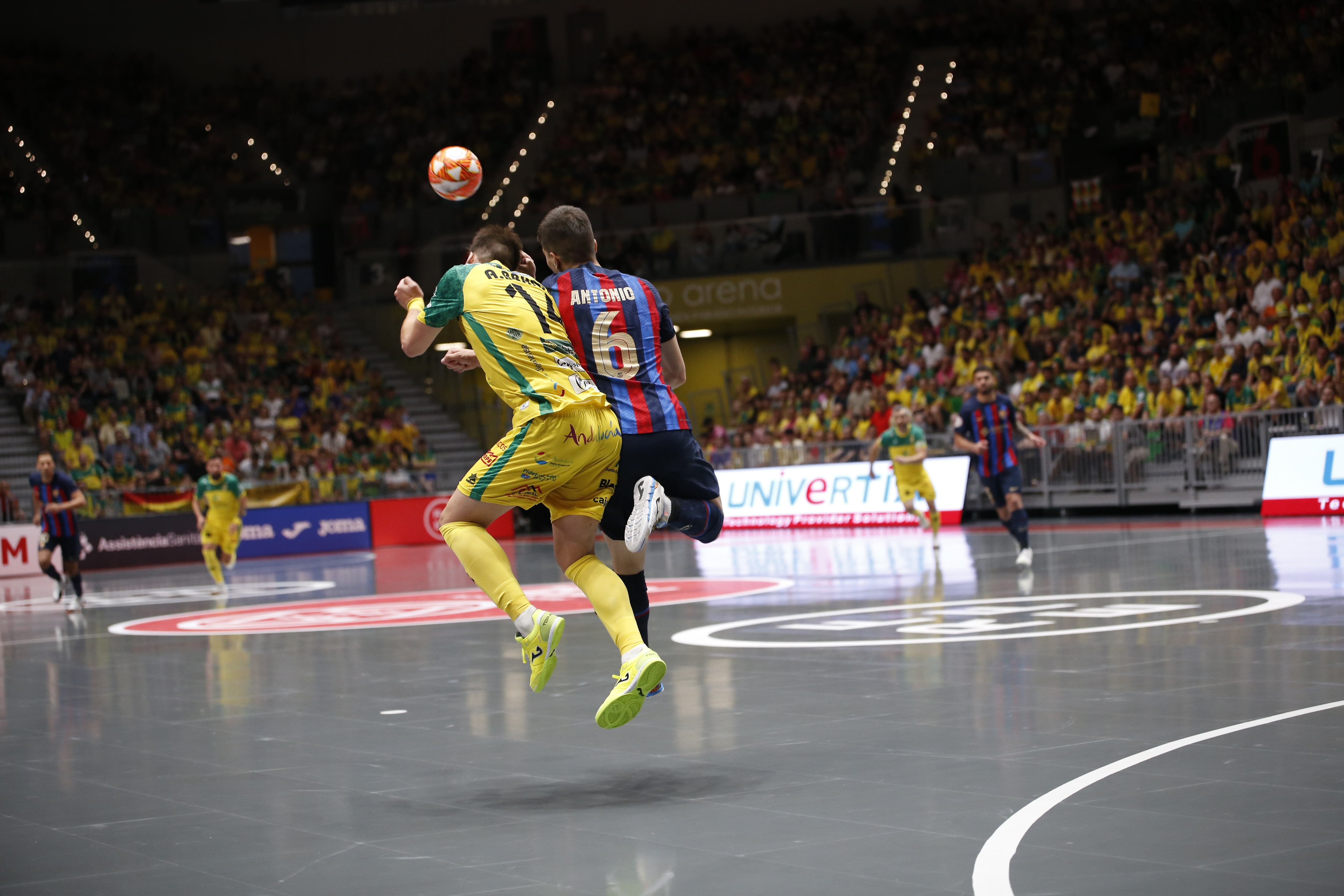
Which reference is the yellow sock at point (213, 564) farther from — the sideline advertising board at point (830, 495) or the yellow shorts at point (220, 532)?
the sideline advertising board at point (830, 495)

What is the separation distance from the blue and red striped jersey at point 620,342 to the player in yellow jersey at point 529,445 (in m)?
0.08

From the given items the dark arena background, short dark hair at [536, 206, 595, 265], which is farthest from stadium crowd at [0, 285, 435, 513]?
short dark hair at [536, 206, 595, 265]

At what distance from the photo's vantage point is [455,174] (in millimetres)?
6801

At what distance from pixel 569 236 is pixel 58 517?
540 inches

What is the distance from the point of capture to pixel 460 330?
29.8 m

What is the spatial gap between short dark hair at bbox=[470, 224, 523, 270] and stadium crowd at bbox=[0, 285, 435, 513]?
2274 centimetres

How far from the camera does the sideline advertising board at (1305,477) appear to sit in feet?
66.4

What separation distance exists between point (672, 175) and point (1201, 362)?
51.2ft

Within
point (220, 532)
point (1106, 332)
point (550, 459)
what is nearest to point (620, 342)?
point (550, 459)

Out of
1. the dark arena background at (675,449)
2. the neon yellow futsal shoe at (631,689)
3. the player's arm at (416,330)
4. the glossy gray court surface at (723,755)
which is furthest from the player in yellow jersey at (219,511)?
the neon yellow futsal shoe at (631,689)

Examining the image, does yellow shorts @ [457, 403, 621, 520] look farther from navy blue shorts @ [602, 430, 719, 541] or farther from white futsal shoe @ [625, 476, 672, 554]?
white futsal shoe @ [625, 476, 672, 554]

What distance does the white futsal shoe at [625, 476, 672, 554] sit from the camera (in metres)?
5.94

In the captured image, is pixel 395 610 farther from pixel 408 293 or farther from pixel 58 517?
pixel 408 293

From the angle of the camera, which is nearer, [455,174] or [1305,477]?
[455,174]
